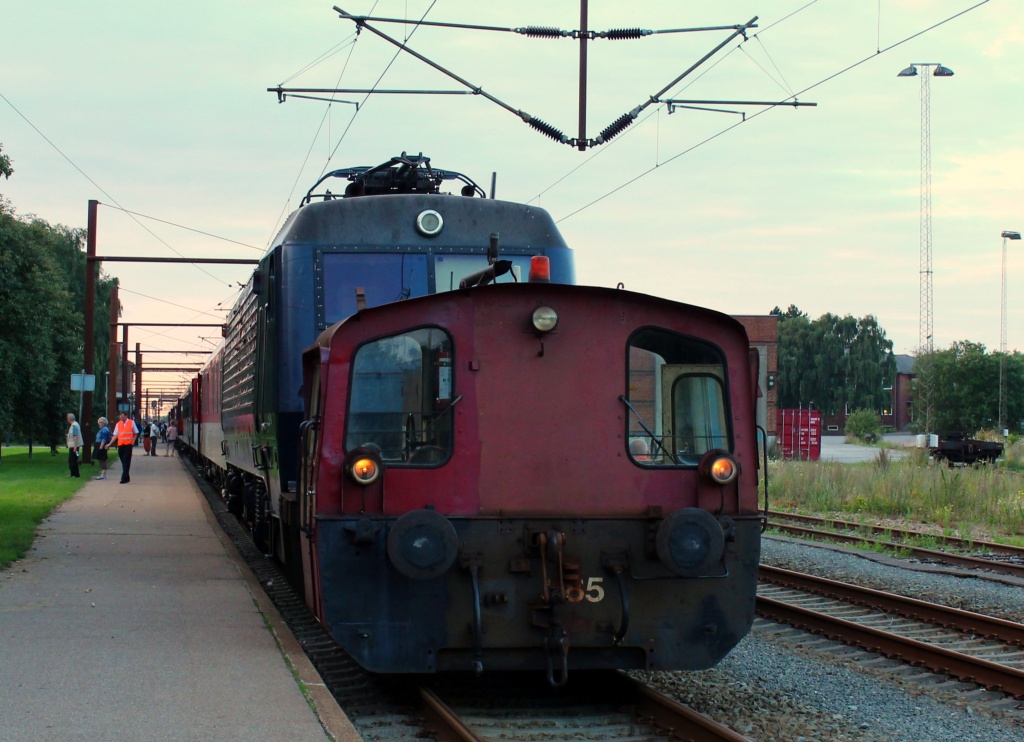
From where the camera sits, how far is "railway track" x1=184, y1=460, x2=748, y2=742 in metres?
6.06

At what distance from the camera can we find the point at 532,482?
642cm

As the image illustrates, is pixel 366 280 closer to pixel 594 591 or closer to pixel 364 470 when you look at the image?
pixel 364 470

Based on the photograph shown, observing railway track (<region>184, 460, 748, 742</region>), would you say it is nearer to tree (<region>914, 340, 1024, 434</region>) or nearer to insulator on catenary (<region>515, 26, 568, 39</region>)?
insulator on catenary (<region>515, 26, 568, 39</region>)

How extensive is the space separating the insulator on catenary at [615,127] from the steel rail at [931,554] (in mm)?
6315

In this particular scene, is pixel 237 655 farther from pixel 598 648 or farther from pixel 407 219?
pixel 407 219

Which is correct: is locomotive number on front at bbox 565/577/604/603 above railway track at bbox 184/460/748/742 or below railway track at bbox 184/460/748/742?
above

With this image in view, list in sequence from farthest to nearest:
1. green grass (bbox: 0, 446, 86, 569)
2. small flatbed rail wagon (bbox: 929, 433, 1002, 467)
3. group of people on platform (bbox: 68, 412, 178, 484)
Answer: small flatbed rail wagon (bbox: 929, 433, 1002, 467)
group of people on platform (bbox: 68, 412, 178, 484)
green grass (bbox: 0, 446, 86, 569)

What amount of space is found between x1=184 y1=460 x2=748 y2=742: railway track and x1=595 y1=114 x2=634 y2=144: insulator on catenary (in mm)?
6884

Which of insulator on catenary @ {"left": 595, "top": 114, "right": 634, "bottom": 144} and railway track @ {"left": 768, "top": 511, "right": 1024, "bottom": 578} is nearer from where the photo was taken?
insulator on catenary @ {"left": 595, "top": 114, "right": 634, "bottom": 144}

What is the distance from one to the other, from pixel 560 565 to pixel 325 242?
3.70 metres

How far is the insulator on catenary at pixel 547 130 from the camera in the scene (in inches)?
509

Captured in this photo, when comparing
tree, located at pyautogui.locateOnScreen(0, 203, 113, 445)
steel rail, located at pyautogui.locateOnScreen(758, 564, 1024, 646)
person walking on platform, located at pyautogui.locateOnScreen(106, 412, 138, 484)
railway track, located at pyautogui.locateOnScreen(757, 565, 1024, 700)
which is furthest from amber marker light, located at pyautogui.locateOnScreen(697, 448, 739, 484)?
person walking on platform, located at pyautogui.locateOnScreen(106, 412, 138, 484)

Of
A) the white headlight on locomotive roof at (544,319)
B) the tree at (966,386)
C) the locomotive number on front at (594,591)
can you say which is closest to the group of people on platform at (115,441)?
the white headlight on locomotive roof at (544,319)

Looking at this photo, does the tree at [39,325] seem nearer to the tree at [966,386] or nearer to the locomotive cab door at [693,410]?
the locomotive cab door at [693,410]
